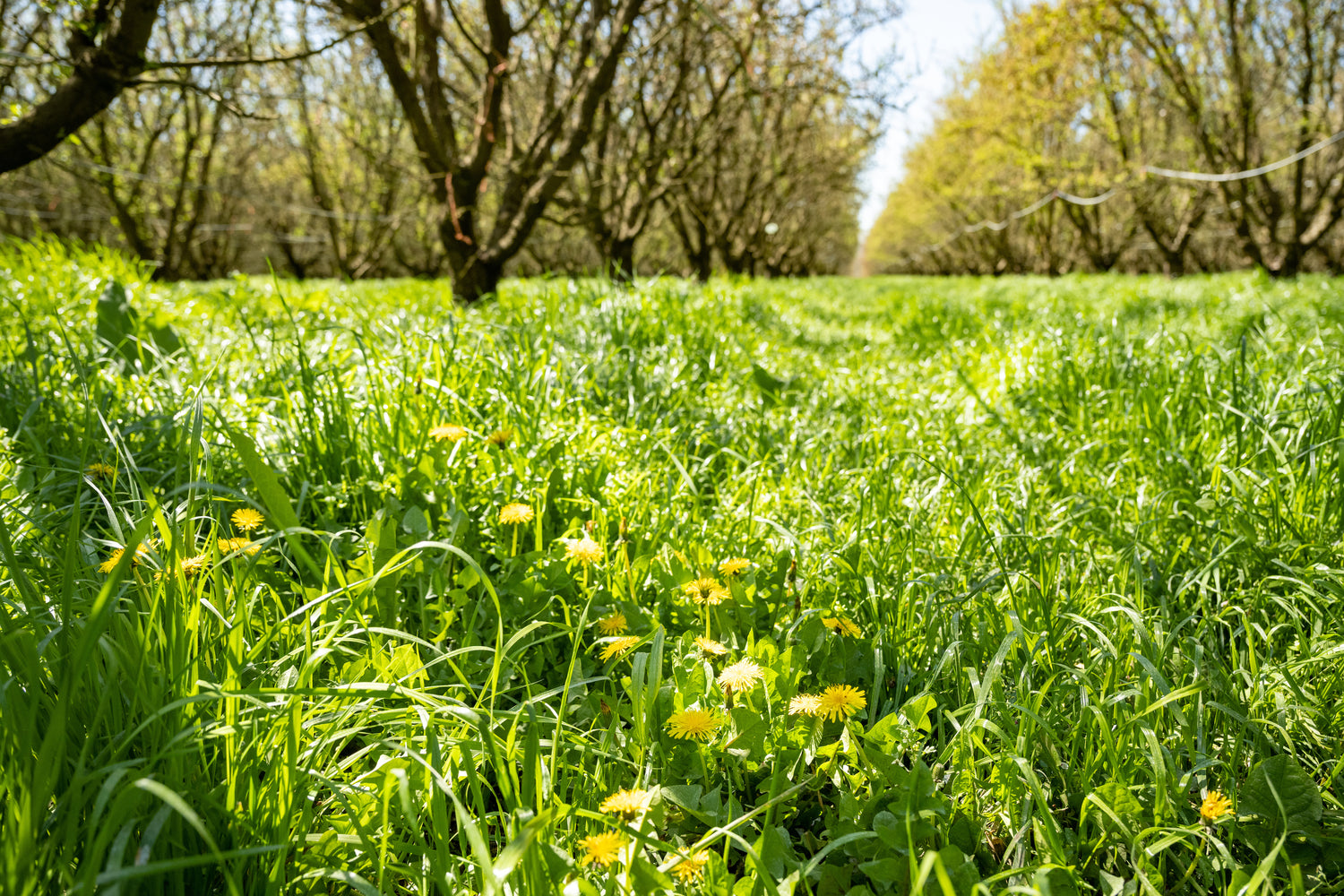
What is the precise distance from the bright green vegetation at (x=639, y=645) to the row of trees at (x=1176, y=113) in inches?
352

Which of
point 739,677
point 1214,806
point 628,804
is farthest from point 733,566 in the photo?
point 1214,806

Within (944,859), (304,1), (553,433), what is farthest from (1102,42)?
(944,859)

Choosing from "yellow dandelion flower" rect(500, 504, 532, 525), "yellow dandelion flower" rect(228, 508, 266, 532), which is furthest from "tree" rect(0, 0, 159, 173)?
"yellow dandelion flower" rect(500, 504, 532, 525)

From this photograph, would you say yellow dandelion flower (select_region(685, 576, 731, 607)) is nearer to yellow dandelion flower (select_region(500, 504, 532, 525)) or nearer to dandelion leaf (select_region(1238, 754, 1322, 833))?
yellow dandelion flower (select_region(500, 504, 532, 525))

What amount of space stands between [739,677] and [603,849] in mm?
333

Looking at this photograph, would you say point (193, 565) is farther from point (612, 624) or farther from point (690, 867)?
point (690, 867)

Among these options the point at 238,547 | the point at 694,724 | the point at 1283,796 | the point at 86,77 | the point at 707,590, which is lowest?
the point at 1283,796

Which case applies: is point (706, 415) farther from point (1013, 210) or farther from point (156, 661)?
point (1013, 210)

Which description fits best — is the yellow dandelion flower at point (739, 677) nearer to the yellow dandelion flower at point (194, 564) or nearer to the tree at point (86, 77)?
the yellow dandelion flower at point (194, 564)

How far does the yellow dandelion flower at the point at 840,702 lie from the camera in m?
1.16

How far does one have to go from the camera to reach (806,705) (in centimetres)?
116

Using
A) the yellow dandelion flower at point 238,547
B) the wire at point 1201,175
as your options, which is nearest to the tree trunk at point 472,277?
the yellow dandelion flower at point 238,547

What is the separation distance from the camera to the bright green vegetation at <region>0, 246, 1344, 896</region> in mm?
955

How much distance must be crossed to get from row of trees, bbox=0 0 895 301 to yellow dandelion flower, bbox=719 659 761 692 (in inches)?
74.7
